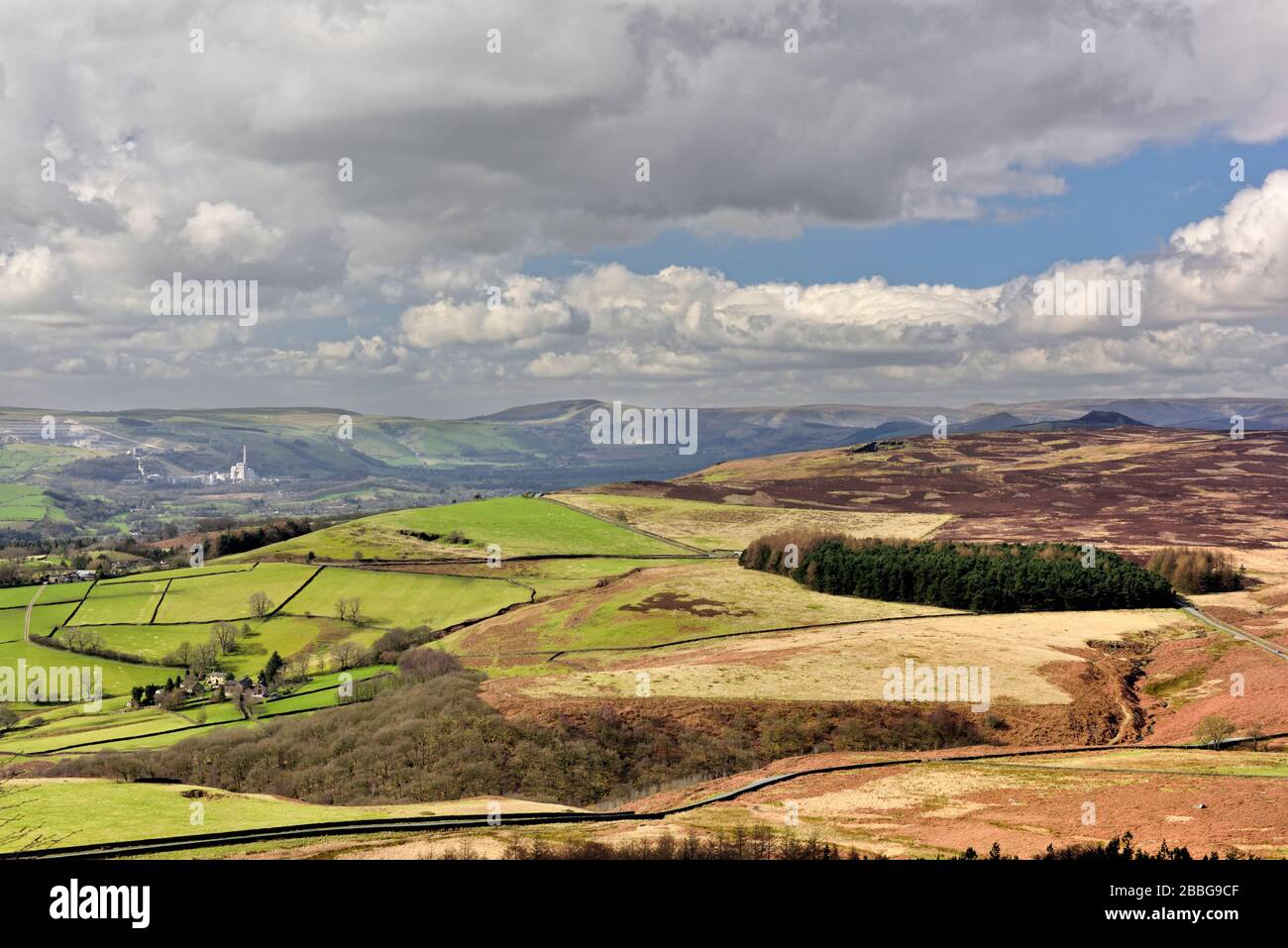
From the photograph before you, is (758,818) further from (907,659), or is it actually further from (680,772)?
(907,659)

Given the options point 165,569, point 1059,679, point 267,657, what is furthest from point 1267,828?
point 165,569

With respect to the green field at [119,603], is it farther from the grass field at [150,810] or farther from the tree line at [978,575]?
the tree line at [978,575]

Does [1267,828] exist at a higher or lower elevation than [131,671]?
higher

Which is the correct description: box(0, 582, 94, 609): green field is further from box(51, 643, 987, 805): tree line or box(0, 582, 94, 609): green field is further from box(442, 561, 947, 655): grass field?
box(51, 643, 987, 805): tree line

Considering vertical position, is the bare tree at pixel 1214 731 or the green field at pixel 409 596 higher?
the bare tree at pixel 1214 731
